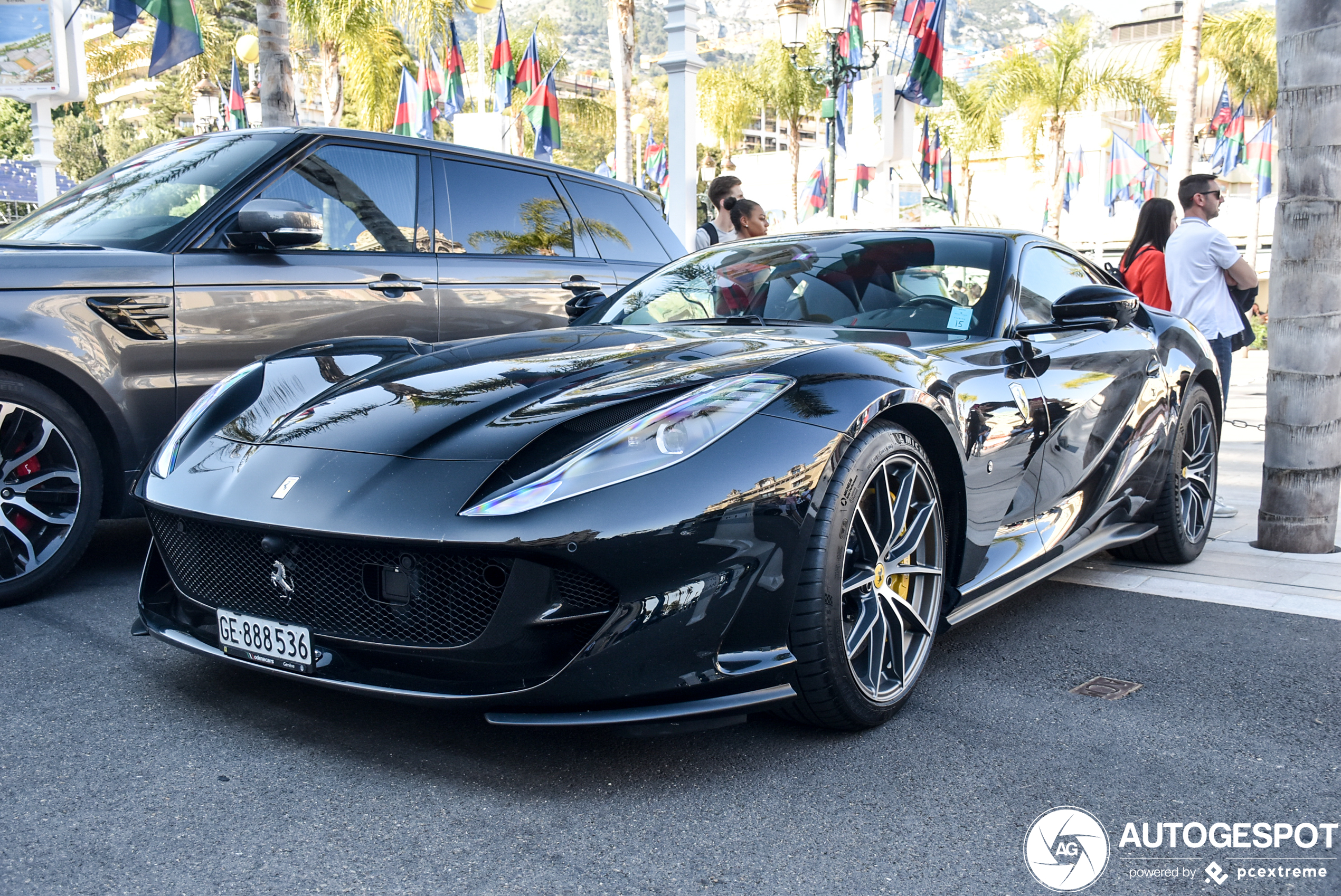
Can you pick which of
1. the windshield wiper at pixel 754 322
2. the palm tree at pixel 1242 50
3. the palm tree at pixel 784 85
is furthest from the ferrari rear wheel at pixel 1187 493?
the palm tree at pixel 784 85

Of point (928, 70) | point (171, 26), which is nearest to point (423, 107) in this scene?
point (928, 70)

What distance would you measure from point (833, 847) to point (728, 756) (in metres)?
0.48

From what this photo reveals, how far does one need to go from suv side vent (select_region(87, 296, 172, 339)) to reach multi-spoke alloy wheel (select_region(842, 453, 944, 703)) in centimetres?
264

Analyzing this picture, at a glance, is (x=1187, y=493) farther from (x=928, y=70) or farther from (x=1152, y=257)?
(x=928, y=70)

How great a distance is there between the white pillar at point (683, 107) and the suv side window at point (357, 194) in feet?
22.9

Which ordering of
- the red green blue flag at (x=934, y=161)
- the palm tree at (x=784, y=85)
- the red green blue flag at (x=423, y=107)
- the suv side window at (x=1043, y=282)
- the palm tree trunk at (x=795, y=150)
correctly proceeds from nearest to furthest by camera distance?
1. the suv side window at (x=1043, y=282)
2. the red green blue flag at (x=423, y=107)
3. the red green blue flag at (x=934, y=161)
4. the palm tree at (x=784, y=85)
5. the palm tree trunk at (x=795, y=150)

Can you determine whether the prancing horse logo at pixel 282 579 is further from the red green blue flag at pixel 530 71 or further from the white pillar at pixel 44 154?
the red green blue flag at pixel 530 71

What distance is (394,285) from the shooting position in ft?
15.8

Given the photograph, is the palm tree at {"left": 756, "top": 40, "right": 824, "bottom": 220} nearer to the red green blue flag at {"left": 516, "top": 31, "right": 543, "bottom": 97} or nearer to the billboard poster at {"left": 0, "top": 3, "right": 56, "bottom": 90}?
the red green blue flag at {"left": 516, "top": 31, "right": 543, "bottom": 97}

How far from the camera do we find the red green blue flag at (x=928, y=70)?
1451 centimetres

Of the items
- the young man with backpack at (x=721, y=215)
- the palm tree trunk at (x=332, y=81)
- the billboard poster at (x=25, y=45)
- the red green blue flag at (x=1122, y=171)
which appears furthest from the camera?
the palm tree trunk at (x=332, y=81)

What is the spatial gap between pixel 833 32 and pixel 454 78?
9681 millimetres

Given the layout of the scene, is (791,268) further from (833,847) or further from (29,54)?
(29,54)

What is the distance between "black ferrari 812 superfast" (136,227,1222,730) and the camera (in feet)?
7.73
